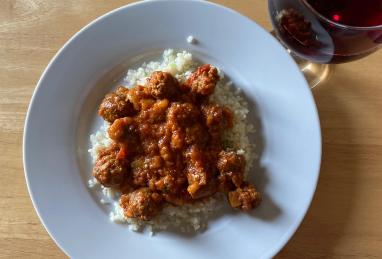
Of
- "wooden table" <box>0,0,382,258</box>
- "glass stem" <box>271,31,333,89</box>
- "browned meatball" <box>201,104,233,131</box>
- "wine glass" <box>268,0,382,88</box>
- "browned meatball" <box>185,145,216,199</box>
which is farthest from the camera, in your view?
"glass stem" <box>271,31,333,89</box>

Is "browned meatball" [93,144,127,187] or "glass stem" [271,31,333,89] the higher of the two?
"glass stem" [271,31,333,89]

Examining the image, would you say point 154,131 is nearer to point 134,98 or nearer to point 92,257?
point 134,98

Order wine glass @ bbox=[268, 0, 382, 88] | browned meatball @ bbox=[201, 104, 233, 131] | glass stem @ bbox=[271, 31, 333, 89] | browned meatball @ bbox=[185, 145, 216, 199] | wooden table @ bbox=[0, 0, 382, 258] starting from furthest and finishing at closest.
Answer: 1. glass stem @ bbox=[271, 31, 333, 89]
2. wooden table @ bbox=[0, 0, 382, 258]
3. browned meatball @ bbox=[201, 104, 233, 131]
4. browned meatball @ bbox=[185, 145, 216, 199]
5. wine glass @ bbox=[268, 0, 382, 88]

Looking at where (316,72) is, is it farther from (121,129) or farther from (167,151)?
(121,129)

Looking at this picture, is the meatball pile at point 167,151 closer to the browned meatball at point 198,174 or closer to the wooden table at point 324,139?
the browned meatball at point 198,174

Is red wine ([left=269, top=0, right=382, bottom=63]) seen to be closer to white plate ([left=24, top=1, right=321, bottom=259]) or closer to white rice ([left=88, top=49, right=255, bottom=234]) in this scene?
white plate ([left=24, top=1, right=321, bottom=259])

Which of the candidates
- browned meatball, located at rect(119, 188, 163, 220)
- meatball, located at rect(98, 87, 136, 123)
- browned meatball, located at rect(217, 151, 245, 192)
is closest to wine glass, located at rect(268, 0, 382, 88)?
browned meatball, located at rect(217, 151, 245, 192)
